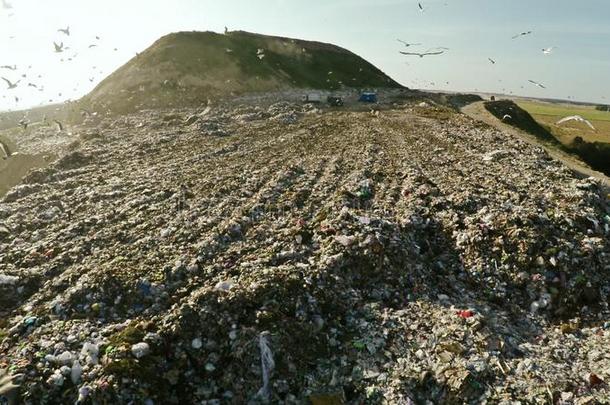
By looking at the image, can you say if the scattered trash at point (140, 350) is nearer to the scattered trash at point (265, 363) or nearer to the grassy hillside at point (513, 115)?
the scattered trash at point (265, 363)

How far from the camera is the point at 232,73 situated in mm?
54062

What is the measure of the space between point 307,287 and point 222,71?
167 feet

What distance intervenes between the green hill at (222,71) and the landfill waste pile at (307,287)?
30.5m

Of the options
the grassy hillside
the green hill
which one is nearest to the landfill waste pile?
the grassy hillside

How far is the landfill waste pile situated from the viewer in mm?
6172

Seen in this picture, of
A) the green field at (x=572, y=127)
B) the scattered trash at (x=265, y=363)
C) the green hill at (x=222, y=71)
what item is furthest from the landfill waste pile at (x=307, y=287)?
the green hill at (x=222, y=71)

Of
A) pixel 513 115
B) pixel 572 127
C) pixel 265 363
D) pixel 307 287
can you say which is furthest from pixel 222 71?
pixel 265 363

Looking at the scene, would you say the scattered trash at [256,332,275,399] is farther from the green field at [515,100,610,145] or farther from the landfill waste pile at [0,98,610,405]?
the green field at [515,100,610,145]

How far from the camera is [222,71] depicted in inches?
2126

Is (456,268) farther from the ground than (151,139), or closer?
closer

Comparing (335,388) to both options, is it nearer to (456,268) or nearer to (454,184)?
(456,268)

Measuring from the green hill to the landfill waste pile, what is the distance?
3054cm

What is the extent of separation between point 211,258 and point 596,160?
33.2 m

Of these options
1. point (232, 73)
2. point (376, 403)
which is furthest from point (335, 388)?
point (232, 73)
